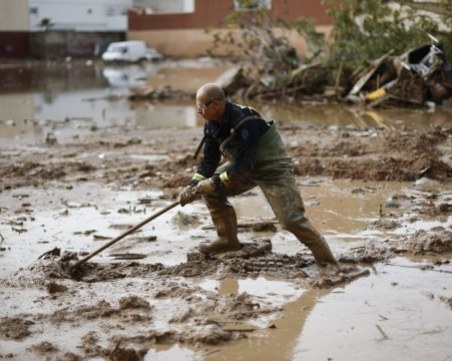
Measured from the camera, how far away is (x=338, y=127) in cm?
1323

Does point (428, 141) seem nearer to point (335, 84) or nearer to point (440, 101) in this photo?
point (440, 101)

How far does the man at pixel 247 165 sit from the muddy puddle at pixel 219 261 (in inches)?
13.8

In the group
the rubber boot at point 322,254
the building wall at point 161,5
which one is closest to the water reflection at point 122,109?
the rubber boot at point 322,254

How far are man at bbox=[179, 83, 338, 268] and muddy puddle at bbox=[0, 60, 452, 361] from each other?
35 cm

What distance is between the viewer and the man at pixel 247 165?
493cm

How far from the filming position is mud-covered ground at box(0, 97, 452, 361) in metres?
4.13

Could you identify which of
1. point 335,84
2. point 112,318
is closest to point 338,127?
point 335,84

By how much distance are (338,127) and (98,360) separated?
998 cm

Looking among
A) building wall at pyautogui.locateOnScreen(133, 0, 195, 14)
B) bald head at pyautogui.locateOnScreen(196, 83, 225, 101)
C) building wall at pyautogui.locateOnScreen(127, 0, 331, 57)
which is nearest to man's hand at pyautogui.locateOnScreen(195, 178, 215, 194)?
bald head at pyautogui.locateOnScreen(196, 83, 225, 101)

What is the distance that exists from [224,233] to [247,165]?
0.81 meters

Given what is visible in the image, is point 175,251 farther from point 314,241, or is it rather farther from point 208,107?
point 208,107

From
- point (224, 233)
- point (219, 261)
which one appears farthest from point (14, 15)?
point (219, 261)

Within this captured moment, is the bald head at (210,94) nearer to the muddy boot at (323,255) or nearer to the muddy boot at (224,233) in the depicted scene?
the muddy boot at (224,233)

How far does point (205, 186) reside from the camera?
5117 mm
